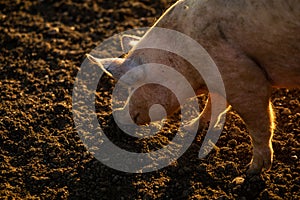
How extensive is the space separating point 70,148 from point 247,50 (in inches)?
88.5

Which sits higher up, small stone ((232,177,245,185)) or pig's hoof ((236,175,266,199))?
small stone ((232,177,245,185))

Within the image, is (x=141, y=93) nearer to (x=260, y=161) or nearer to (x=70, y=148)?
(x=70, y=148)

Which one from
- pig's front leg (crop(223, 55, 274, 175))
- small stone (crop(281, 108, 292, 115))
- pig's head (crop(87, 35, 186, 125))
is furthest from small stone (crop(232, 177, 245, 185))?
small stone (crop(281, 108, 292, 115))

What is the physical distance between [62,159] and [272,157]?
87.5 inches

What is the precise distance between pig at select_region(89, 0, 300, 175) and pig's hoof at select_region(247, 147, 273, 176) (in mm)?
11

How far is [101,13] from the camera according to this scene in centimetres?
715

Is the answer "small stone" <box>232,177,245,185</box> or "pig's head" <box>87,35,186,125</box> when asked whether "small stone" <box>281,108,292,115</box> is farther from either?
"pig's head" <box>87,35,186,125</box>

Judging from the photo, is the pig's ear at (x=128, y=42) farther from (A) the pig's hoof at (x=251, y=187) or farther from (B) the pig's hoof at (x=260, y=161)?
(A) the pig's hoof at (x=251, y=187)

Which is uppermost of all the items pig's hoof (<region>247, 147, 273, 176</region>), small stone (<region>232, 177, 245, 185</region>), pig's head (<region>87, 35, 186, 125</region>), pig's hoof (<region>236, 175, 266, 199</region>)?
pig's head (<region>87, 35, 186, 125</region>)

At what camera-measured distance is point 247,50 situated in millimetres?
3820

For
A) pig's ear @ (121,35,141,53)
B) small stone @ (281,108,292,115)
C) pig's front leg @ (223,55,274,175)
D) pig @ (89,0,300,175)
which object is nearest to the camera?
pig @ (89,0,300,175)

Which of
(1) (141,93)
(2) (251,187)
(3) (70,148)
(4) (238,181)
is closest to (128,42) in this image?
(1) (141,93)

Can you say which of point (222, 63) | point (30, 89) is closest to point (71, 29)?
point (30, 89)

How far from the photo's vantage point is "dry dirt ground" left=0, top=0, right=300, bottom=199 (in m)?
4.29
